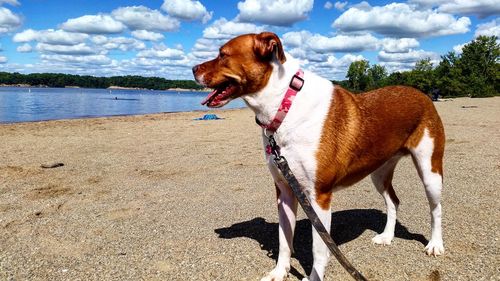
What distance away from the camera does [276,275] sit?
14.1 ft

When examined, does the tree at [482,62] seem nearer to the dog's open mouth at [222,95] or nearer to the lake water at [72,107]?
the lake water at [72,107]

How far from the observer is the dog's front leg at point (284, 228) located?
14.1ft

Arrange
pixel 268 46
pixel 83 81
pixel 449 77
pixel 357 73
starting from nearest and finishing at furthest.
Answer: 1. pixel 268 46
2. pixel 449 77
3. pixel 357 73
4. pixel 83 81

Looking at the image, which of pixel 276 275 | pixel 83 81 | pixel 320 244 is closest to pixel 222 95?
pixel 320 244

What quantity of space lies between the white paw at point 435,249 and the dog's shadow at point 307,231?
0.35 meters

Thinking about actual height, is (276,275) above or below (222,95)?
below

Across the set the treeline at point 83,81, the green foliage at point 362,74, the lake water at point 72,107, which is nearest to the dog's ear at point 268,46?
the lake water at point 72,107

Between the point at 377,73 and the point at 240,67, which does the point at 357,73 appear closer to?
the point at 377,73

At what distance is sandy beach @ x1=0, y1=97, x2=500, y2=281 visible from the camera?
4559 millimetres

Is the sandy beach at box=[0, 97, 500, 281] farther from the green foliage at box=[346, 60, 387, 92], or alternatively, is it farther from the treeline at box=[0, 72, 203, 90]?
the treeline at box=[0, 72, 203, 90]

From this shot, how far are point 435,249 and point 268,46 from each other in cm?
331

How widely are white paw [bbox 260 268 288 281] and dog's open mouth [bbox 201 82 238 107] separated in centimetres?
195

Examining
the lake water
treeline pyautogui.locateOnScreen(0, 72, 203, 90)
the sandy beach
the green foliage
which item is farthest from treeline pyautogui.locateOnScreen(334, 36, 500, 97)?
treeline pyautogui.locateOnScreen(0, 72, 203, 90)

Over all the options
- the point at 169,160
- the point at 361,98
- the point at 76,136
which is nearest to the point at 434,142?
the point at 361,98
